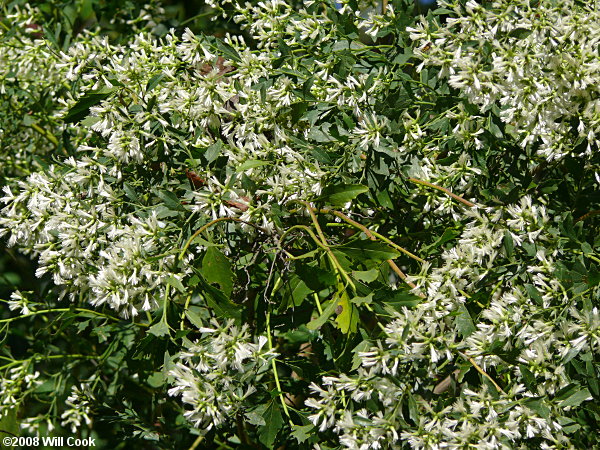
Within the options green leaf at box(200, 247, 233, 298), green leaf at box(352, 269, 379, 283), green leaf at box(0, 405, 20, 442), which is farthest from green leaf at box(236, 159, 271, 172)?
green leaf at box(0, 405, 20, 442)

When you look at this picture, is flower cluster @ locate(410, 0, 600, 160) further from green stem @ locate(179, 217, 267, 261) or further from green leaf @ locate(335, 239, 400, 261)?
green stem @ locate(179, 217, 267, 261)

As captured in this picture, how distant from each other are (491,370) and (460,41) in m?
0.55

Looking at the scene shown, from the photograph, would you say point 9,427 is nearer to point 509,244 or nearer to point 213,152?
point 213,152

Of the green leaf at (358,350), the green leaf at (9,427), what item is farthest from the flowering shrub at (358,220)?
the green leaf at (9,427)

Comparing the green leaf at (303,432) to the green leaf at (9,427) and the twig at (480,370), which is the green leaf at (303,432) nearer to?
the twig at (480,370)

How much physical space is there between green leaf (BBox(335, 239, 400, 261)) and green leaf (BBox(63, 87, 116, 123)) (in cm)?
48

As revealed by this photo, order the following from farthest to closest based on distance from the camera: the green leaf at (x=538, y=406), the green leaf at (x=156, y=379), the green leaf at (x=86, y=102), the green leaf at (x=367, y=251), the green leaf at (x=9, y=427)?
the green leaf at (x=9, y=427), the green leaf at (x=156, y=379), the green leaf at (x=86, y=102), the green leaf at (x=367, y=251), the green leaf at (x=538, y=406)

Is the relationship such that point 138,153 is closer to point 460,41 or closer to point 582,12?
point 460,41

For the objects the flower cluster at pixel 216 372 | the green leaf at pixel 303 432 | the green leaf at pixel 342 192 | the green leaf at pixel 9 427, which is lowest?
the green leaf at pixel 9 427

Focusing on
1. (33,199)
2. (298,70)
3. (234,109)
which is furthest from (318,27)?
(33,199)

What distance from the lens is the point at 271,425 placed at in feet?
3.66

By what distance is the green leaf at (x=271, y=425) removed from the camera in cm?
111

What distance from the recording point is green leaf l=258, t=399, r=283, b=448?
1112mm

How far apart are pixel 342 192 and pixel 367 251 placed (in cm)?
10
